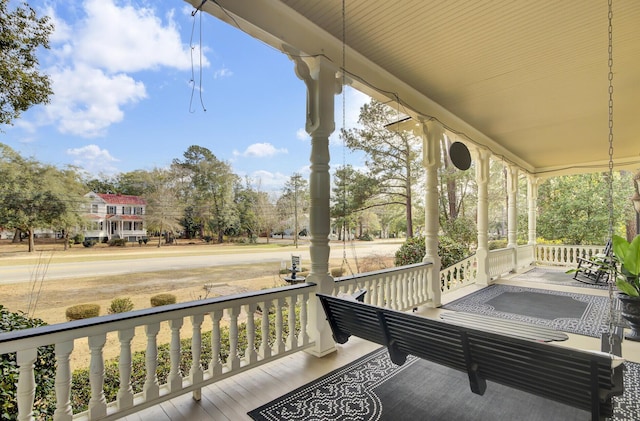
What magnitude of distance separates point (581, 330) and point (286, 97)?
7.40m

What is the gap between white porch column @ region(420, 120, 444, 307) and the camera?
4336 mm

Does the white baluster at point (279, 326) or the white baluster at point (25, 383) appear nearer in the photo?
the white baluster at point (25, 383)

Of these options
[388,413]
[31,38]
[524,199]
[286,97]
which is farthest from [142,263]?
[524,199]

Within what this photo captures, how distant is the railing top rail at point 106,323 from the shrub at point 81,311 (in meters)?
3.22

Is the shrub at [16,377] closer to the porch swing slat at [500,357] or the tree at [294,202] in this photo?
the porch swing slat at [500,357]

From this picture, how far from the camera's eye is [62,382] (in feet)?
5.21

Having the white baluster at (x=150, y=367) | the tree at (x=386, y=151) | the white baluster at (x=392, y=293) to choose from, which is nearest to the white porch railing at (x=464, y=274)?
the white baluster at (x=392, y=293)

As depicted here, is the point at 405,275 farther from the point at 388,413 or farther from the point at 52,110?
the point at 52,110

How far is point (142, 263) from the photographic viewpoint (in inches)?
197

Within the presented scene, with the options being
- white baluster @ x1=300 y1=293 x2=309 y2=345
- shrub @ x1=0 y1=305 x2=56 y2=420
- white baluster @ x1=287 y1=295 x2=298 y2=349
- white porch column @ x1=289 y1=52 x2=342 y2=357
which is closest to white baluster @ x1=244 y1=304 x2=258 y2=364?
white baluster @ x1=287 y1=295 x2=298 y2=349

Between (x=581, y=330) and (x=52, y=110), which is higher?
(x=52, y=110)

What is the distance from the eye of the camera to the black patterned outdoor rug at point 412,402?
1905mm

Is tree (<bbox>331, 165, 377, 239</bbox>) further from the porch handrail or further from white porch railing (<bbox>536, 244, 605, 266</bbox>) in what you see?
the porch handrail

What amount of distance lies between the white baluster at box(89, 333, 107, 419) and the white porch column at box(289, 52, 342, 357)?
1652 millimetres
